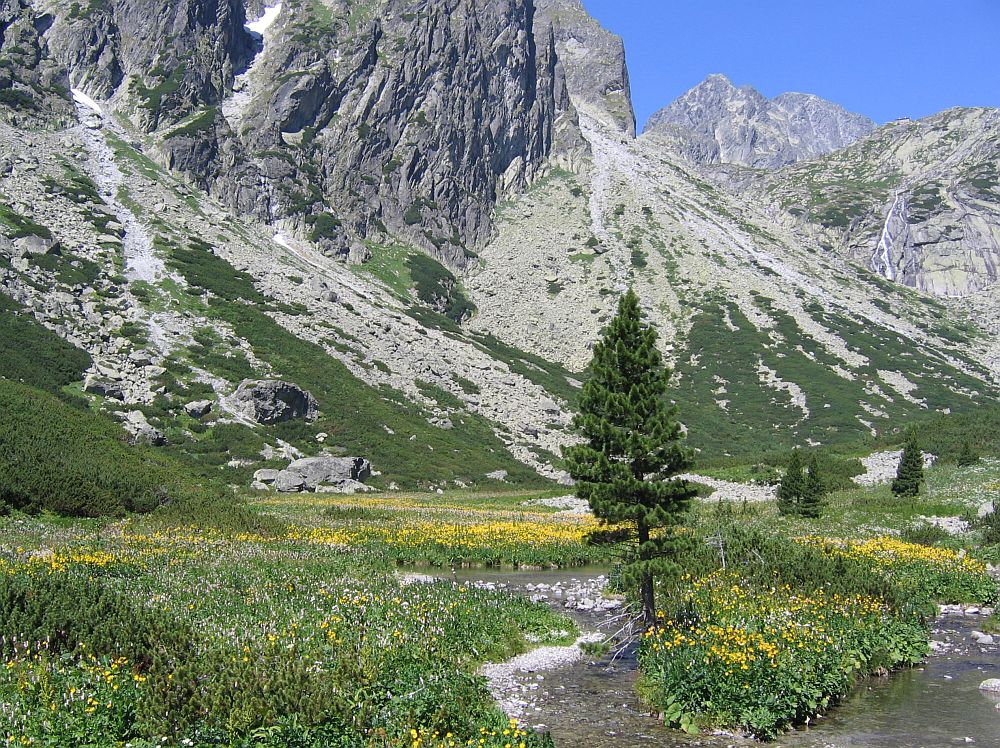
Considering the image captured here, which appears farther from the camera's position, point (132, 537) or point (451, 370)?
point (451, 370)

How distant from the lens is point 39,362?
190ft

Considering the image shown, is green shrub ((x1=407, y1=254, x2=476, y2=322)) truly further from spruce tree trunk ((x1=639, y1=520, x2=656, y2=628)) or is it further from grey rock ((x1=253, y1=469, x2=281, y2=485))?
spruce tree trunk ((x1=639, y1=520, x2=656, y2=628))

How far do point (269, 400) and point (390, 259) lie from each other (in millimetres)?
68136

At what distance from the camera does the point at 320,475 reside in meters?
54.5

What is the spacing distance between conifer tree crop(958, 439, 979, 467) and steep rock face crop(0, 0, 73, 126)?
391 feet

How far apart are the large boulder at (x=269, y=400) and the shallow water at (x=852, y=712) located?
181 feet

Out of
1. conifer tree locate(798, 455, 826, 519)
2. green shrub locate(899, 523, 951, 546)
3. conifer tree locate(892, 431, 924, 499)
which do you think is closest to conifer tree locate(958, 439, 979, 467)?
conifer tree locate(892, 431, 924, 499)

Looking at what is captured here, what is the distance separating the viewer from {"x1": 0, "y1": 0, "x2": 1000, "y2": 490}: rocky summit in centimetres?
7062

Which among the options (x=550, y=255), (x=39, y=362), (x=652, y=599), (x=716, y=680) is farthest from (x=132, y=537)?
(x=550, y=255)

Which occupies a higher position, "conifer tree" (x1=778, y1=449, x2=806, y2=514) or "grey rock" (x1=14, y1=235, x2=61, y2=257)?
"grey rock" (x1=14, y1=235, x2=61, y2=257)

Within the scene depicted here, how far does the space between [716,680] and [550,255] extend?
13420 cm

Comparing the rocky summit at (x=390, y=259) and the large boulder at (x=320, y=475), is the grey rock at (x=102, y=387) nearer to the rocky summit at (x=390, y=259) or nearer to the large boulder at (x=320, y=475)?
the rocky summit at (x=390, y=259)

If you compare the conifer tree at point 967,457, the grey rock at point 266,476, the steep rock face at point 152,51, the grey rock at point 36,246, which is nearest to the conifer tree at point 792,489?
the conifer tree at point 967,457

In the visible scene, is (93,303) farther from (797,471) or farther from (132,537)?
(797,471)
